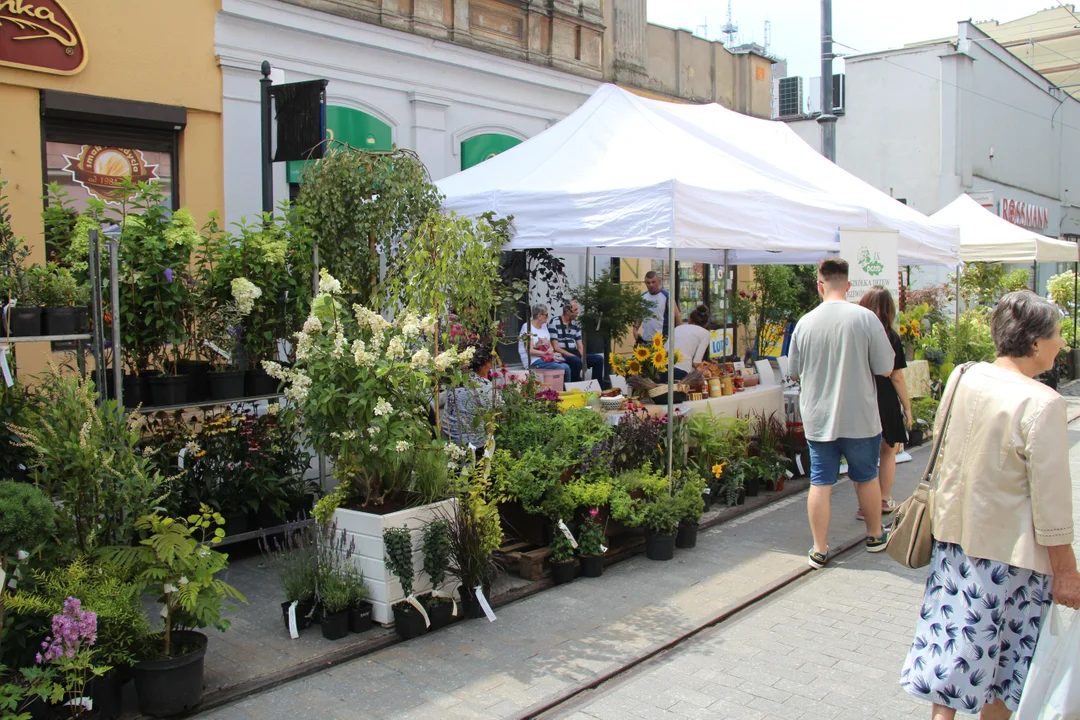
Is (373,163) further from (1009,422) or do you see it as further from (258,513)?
(1009,422)

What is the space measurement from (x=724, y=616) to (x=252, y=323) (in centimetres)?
336

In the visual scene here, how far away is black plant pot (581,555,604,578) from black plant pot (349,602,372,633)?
1.49 meters

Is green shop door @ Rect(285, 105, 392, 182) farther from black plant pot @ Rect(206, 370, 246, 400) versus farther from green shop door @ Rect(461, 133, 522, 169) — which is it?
black plant pot @ Rect(206, 370, 246, 400)

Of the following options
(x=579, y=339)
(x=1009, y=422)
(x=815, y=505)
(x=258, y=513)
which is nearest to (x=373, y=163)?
(x=258, y=513)

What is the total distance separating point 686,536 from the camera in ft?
20.5

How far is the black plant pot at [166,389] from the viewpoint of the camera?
5.31 metres

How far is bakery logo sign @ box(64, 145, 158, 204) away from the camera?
865 cm

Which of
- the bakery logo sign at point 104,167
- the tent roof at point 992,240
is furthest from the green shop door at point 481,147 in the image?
the tent roof at point 992,240

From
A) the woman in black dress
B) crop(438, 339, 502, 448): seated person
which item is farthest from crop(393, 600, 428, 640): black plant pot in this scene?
the woman in black dress

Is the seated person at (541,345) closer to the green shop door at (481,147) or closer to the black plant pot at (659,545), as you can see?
the green shop door at (481,147)

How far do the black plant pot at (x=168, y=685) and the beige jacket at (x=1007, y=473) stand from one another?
3.02m

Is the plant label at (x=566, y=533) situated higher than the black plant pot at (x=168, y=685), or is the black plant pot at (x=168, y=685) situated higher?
the plant label at (x=566, y=533)

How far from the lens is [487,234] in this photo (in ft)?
19.2

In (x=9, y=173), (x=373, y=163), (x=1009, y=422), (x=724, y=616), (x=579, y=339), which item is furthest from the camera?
(x=579, y=339)
